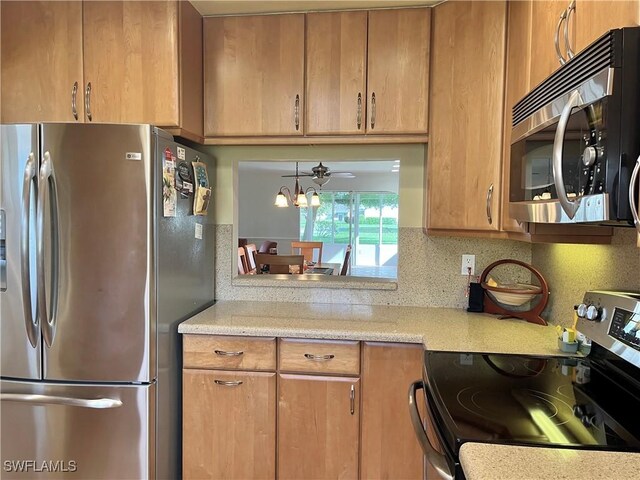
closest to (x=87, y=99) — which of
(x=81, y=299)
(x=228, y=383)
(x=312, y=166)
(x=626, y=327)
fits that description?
(x=81, y=299)

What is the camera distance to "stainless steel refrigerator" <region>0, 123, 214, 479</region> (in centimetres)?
166

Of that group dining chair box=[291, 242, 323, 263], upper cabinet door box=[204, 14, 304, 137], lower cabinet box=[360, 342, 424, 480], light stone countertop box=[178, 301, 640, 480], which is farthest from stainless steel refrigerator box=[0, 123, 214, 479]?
dining chair box=[291, 242, 323, 263]

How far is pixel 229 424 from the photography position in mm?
1870

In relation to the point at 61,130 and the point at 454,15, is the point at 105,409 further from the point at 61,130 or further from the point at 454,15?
the point at 454,15

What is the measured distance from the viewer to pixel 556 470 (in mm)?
829

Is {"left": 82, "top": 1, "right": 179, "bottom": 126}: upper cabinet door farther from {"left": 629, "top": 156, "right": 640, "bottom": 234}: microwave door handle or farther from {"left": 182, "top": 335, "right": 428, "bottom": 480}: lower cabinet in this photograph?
{"left": 629, "top": 156, "right": 640, "bottom": 234}: microwave door handle

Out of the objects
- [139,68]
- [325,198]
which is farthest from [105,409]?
[325,198]

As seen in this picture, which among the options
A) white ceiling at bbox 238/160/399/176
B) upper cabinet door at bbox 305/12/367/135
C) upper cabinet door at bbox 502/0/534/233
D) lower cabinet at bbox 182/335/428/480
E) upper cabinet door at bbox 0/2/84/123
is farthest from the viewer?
white ceiling at bbox 238/160/399/176

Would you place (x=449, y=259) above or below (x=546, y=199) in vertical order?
below

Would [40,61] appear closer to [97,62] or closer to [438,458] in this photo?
[97,62]

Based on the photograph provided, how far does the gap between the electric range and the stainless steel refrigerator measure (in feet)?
3.64

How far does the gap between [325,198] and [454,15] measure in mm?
6151

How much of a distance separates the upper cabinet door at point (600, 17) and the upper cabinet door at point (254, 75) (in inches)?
47.9

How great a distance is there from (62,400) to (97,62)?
1.46 m
